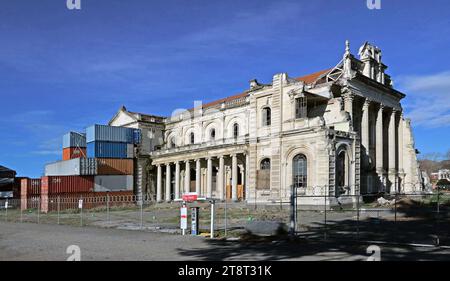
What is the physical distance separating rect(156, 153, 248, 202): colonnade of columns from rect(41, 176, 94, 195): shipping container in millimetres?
10422

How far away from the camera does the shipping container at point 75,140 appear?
68.2 metres

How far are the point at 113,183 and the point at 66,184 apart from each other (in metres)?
6.88

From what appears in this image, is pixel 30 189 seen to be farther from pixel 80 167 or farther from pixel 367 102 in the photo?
pixel 367 102

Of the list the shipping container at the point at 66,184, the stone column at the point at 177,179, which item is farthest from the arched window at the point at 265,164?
the shipping container at the point at 66,184

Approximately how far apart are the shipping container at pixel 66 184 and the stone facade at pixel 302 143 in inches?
358

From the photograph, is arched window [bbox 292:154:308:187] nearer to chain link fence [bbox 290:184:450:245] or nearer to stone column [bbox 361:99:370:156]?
stone column [bbox 361:99:370:156]

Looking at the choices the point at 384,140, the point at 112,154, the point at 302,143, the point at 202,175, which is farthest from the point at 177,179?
the point at 384,140

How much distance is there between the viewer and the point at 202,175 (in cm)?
5928

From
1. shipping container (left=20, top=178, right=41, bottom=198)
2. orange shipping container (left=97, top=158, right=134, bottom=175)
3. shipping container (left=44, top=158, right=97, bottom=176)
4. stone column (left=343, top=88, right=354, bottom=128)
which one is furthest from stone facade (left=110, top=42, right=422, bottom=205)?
shipping container (left=20, top=178, right=41, bottom=198)

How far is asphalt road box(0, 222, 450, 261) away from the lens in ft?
40.6
